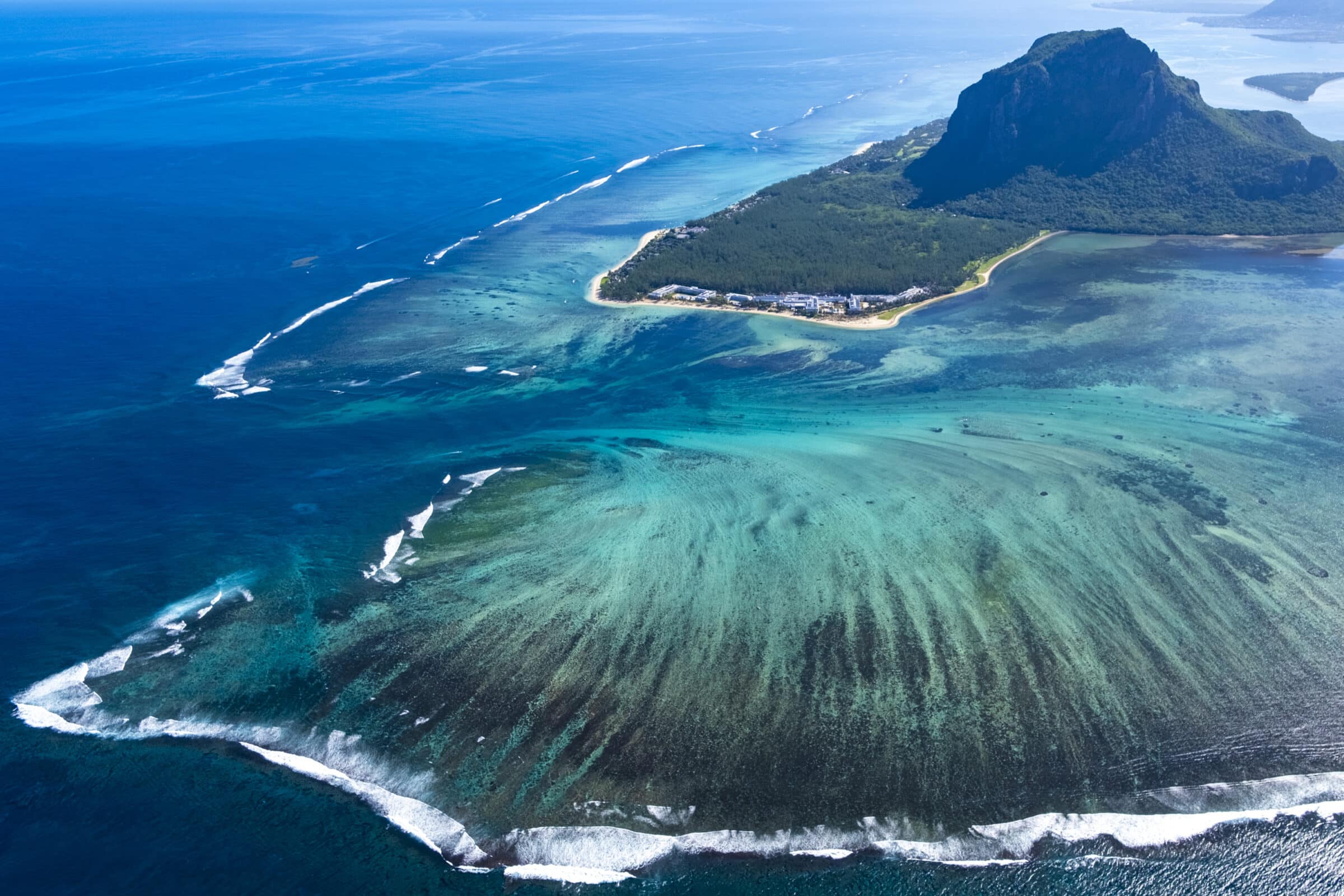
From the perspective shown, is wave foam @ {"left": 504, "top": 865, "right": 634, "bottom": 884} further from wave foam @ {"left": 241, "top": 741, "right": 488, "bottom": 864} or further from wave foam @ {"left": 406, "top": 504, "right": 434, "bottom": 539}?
wave foam @ {"left": 406, "top": 504, "right": 434, "bottom": 539}

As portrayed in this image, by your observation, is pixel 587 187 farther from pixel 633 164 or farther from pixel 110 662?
pixel 110 662

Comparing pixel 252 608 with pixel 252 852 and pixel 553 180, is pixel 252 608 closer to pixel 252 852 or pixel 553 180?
pixel 252 852

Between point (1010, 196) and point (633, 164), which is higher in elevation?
point (633, 164)

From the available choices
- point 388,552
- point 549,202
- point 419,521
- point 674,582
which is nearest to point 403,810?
point 674,582

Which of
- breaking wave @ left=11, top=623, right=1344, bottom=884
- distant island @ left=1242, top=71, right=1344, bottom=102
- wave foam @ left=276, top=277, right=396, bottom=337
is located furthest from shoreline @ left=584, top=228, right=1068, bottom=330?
distant island @ left=1242, top=71, right=1344, bottom=102

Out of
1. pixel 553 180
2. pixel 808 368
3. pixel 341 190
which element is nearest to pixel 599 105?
pixel 553 180

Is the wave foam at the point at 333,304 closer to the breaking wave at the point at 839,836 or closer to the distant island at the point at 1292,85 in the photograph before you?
the breaking wave at the point at 839,836
